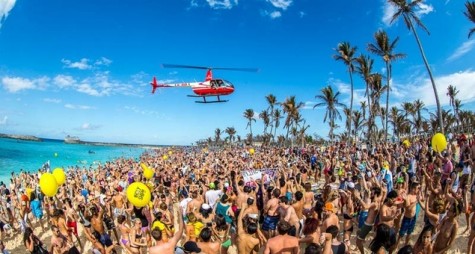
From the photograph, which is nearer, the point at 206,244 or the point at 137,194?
the point at 206,244

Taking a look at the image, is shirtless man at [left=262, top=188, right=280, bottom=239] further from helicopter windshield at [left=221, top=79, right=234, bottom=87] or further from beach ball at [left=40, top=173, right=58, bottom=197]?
helicopter windshield at [left=221, top=79, right=234, bottom=87]

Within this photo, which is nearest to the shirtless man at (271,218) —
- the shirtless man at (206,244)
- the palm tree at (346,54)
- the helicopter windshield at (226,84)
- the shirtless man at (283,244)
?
the shirtless man at (206,244)

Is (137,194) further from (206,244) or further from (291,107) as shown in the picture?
(291,107)

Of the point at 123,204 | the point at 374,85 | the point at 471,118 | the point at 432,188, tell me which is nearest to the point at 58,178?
the point at 123,204

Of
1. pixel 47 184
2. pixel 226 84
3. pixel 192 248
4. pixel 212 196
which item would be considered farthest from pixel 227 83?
pixel 192 248

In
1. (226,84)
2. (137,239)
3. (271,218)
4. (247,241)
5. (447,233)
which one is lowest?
(137,239)

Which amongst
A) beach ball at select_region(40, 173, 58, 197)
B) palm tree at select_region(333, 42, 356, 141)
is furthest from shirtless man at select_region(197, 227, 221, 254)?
palm tree at select_region(333, 42, 356, 141)

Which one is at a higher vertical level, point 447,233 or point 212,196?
point 447,233

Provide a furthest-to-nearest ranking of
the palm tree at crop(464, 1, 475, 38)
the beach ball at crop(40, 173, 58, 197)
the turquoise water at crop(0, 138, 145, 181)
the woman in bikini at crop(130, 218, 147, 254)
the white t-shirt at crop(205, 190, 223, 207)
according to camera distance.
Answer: the turquoise water at crop(0, 138, 145, 181) < the palm tree at crop(464, 1, 475, 38) < the white t-shirt at crop(205, 190, 223, 207) < the beach ball at crop(40, 173, 58, 197) < the woman in bikini at crop(130, 218, 147, 254)

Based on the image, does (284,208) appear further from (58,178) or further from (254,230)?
(58,178)
